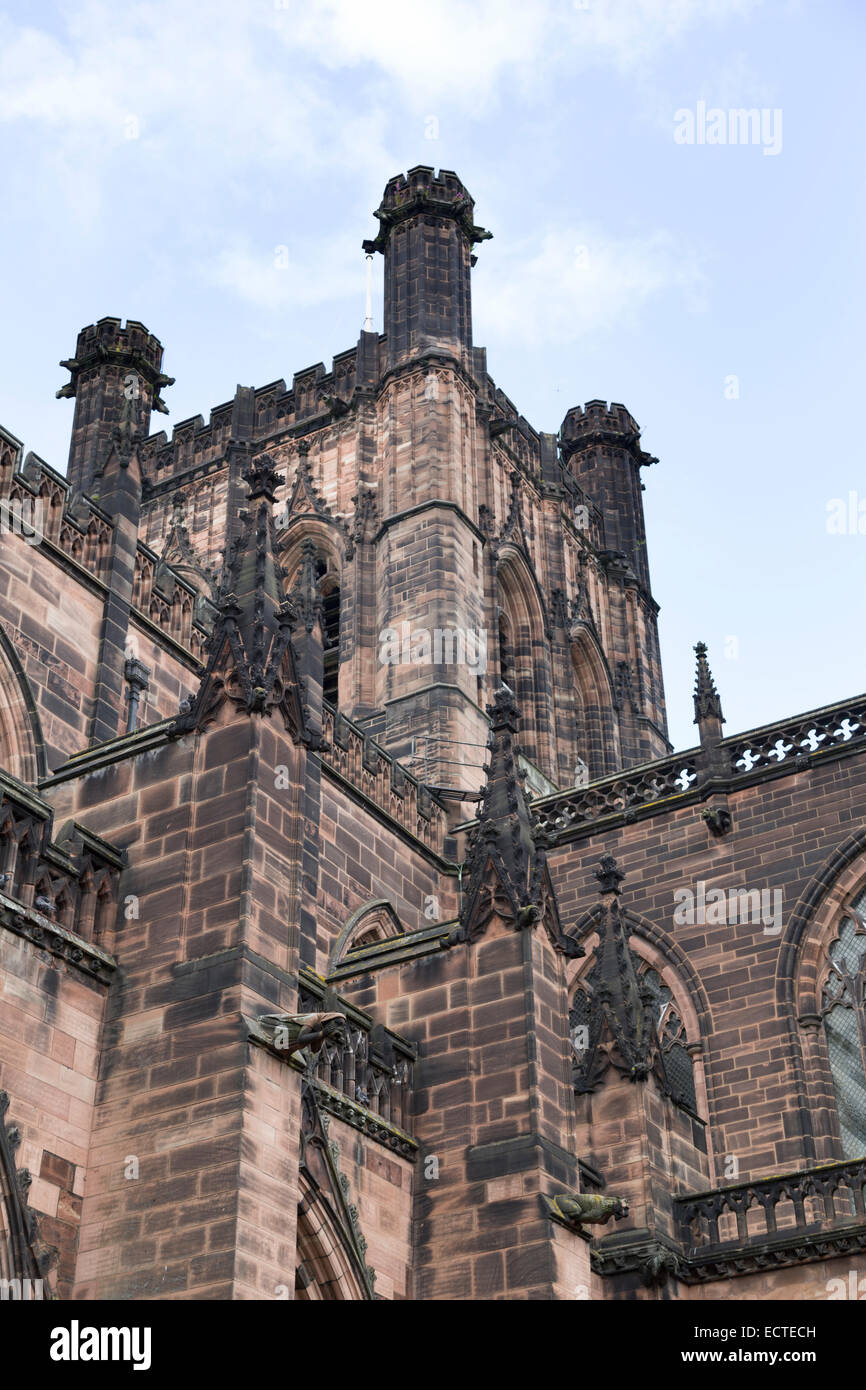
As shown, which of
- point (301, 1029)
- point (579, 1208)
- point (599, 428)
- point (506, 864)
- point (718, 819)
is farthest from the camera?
point (599, 428)

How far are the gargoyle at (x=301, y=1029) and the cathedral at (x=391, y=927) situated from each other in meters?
0.02

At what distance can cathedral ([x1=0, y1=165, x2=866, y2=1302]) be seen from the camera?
37.5 feet

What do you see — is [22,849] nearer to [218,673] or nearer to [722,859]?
[218,673]

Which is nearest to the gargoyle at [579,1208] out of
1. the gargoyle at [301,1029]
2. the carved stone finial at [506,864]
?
the carved stone finial at [506,864]

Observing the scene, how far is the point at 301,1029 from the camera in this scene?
11.3m

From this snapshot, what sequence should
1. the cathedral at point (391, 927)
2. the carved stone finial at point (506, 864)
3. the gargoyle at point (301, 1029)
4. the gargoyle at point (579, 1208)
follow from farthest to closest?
the carved stone finial at point (506, 864) < the gargoyle at point (579, 1208) < the cathedral at point (391, 927) < the gargoyle at point (301, 1029)

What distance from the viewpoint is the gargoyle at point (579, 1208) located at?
13398mm

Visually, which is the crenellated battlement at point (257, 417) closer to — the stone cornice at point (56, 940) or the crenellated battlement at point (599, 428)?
the crenellated battlement at point (599, 428)

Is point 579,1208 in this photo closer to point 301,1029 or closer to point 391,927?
point 301,1029

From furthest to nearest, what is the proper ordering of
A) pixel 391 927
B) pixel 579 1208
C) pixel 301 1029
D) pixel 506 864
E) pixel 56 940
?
pixel 391 927 < pixel 506 864 < pixel 579 1208 < pixel 56 940 < pixel 301 1029

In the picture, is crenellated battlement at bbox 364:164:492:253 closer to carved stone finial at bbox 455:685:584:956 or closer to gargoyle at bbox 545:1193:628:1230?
carved stone finial at bbox 455:685:584:956

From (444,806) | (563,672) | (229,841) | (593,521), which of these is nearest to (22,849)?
(229,841)

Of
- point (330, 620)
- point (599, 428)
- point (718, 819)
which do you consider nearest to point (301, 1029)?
point (718, 819)

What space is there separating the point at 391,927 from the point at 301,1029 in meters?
11.8
